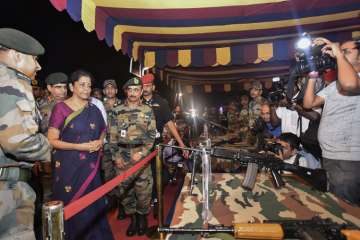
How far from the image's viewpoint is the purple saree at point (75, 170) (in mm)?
2729

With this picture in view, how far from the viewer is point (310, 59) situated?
A: 2.49 m

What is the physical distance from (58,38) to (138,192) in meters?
11.2

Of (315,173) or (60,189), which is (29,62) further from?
(315,173)

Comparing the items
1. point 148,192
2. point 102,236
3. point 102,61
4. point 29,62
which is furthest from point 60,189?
point 102,61

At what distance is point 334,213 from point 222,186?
3.73ft

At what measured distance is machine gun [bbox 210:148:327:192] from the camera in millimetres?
2436

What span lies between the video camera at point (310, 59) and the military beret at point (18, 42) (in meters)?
2.39

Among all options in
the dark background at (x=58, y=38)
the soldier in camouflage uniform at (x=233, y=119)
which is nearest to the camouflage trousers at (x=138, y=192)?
the soldier in camouflage uniform at (x=233, y=119)

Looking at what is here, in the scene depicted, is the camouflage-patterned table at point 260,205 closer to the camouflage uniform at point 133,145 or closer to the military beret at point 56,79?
the camouflage uniform at point 133,145

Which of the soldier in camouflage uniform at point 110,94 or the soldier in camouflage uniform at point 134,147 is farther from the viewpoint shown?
the soldier in camouflage uniform at point 110,94

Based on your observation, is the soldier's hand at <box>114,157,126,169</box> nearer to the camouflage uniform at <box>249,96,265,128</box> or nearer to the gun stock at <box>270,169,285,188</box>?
the gun stock at <box>270,169,285,188</box>

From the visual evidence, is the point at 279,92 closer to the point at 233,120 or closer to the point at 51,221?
the point at 51,221

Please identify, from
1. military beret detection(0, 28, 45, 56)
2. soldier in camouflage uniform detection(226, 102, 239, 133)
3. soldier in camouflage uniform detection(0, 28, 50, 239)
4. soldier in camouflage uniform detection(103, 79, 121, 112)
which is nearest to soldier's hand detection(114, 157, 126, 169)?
soldier in camouflage uniform detection(0, 28, 50, 239)

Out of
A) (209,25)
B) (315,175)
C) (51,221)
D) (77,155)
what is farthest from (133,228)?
(209,25)
